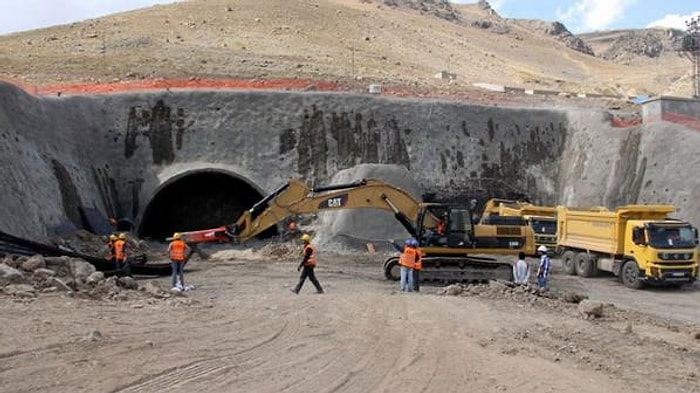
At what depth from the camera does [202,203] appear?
3100cm

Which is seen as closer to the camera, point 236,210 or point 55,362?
point 55,362

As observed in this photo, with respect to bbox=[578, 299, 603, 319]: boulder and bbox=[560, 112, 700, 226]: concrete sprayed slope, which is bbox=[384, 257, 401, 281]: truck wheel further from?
bbox=[560, 112, 700, 226]: concrete sprayed slope

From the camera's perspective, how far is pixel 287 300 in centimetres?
1416

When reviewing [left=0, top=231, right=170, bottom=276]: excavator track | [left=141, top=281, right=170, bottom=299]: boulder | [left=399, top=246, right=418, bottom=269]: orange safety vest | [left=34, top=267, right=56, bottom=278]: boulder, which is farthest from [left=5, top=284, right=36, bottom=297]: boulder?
[left=399, top=246, right=418, bottom=269]: orange safety vest

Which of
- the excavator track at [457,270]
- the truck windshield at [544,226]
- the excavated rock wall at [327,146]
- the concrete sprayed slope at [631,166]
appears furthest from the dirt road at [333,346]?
the concrete sprayed slope at [631,166]

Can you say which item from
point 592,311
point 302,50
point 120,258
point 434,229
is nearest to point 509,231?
point 434,229

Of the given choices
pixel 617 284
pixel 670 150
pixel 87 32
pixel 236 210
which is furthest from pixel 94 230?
pixel 87 32

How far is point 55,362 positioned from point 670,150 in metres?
26.6

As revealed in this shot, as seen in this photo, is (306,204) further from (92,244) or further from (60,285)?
(60,285)

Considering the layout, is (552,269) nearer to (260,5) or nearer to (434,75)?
(434,75)

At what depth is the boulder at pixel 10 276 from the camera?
40.7 feet

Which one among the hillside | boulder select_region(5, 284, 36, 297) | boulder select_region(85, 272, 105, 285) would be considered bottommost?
boulder select_region(85, 272, 105, 285)

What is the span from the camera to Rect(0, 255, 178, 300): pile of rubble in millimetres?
12250

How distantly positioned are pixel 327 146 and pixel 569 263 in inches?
442
